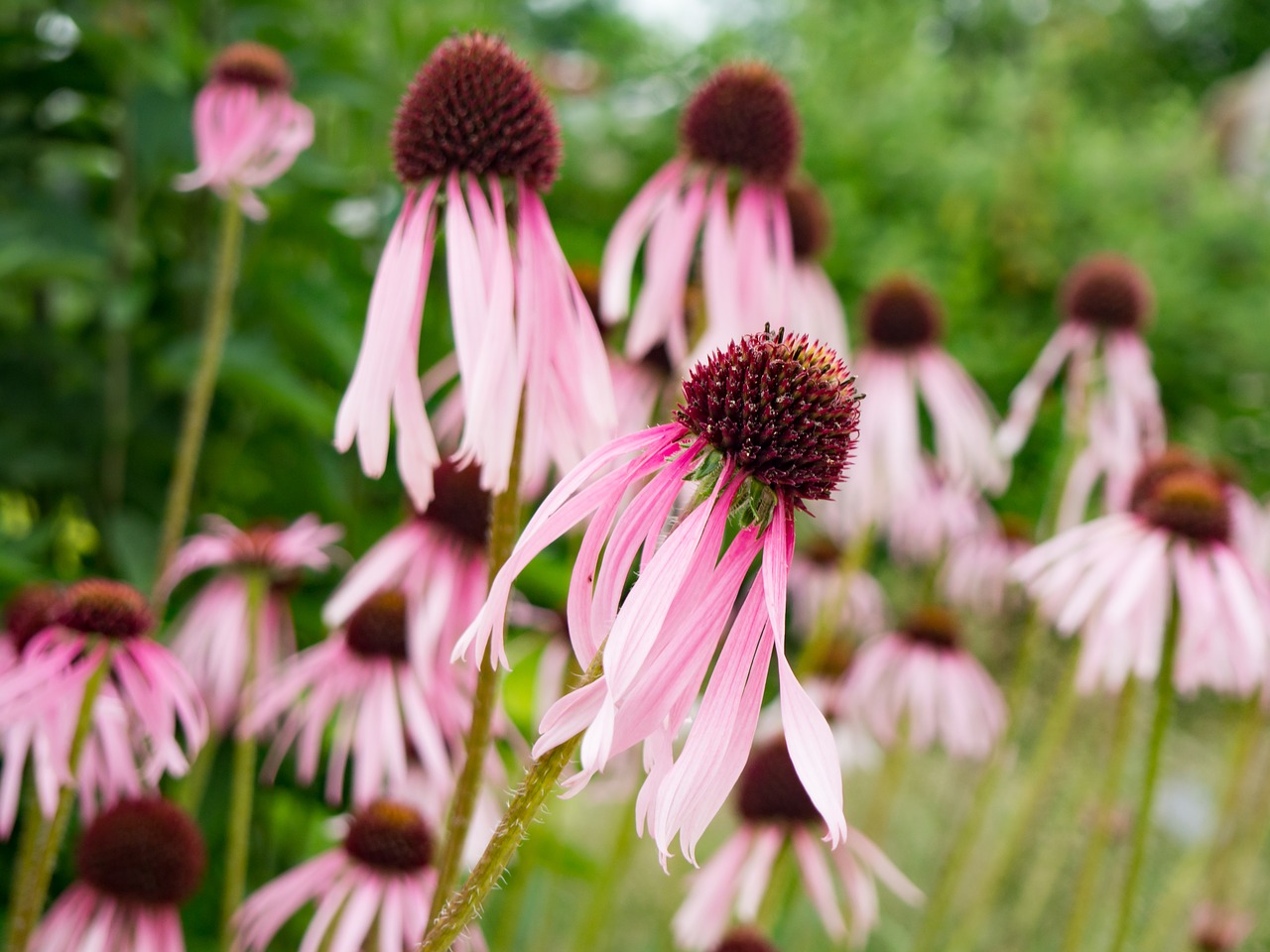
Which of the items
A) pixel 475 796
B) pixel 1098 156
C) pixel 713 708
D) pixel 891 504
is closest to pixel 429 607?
pixel 475 796

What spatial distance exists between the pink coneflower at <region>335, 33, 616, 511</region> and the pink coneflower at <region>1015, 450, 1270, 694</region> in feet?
1.77

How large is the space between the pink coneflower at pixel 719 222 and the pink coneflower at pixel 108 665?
399 millimetres

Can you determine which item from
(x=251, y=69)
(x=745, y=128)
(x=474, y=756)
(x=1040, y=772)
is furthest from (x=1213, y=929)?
(x=251, y=69)

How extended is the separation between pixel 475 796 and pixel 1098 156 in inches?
170

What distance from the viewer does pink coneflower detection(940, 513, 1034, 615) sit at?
207 centimetres

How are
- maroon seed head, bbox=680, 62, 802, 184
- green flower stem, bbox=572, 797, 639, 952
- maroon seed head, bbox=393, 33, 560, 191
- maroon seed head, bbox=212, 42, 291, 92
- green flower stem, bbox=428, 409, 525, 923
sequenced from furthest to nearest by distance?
maroon seed head, bbox=212, 42, 291, 92, maroon seed head, bbox=680, 62, 802, 184, green flower stem, bbox=572, 797, 639, 952, maroon seed head, bbox=393, 33, 560, 191, green flower stem, bbox=428, 409, 525, 923

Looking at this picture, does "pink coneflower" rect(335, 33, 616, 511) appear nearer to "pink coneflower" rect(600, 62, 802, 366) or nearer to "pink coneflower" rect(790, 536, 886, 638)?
"pink coneflower" rect(600, 62, 802, 366)

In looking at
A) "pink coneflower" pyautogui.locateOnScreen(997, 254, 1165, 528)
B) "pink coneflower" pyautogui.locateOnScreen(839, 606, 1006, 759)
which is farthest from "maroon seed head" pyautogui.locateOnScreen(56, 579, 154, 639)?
"pink coneflower" pyautogui.locateOnScreen(997, 254, 1165, 528)

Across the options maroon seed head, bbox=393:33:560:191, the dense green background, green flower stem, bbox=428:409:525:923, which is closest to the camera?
green flower stem, bbox=428:409:525:923

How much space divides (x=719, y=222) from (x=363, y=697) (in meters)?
0.51

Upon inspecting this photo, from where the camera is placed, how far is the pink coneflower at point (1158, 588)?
962mm

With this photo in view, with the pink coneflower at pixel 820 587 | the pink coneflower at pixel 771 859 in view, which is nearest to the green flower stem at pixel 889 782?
the pink coneflower at pixel 771 859

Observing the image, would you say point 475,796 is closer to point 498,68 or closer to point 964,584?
point 498,68

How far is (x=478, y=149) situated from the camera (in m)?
0.66
